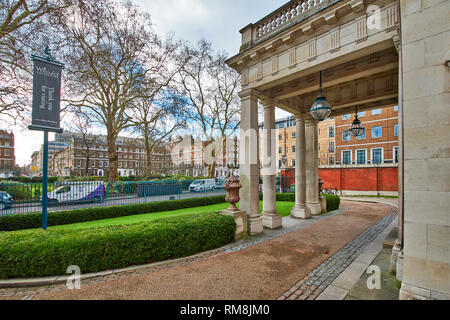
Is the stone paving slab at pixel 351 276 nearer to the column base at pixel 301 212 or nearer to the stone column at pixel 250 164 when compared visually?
the stone column at pixel 250 164

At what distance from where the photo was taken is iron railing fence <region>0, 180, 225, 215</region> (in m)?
9.91

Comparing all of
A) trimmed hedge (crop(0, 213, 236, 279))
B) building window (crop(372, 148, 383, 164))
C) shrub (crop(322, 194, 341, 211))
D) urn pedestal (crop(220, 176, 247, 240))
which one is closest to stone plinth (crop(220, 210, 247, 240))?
urn pedestal (crop(220, 176, 247, 240))

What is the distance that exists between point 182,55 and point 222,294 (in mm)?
21151

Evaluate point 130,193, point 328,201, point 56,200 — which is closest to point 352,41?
point 328,201

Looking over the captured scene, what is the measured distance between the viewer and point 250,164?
681 cm

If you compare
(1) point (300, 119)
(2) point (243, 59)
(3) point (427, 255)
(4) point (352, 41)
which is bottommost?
(3) point (427, 255)

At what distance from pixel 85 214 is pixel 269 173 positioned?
973 cm

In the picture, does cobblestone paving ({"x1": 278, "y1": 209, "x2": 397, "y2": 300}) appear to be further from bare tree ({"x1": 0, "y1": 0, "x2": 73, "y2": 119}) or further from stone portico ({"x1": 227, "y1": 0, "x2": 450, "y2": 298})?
bare tree ({"x1": 0, "y1": 0, "x2": 73, "y2": 119})

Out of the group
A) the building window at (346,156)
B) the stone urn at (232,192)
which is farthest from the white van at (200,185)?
the building window at (346,156)

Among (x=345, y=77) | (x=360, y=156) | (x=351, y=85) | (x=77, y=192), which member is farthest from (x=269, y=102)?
(x=360, y=156)

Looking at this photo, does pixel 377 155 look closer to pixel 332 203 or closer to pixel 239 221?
pixel 332 203

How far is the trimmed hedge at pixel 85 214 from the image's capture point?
8.24m
